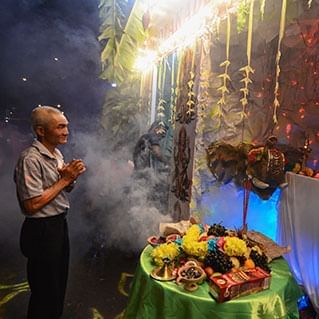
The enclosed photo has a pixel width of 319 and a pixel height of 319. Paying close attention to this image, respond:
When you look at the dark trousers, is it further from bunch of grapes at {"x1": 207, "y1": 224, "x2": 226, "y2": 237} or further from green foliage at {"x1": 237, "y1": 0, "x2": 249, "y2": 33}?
green foliage at {"x1": 237, "y1": 0, "x2": 249, "y2": 33}

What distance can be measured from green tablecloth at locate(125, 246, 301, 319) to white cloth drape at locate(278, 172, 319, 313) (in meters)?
0.61

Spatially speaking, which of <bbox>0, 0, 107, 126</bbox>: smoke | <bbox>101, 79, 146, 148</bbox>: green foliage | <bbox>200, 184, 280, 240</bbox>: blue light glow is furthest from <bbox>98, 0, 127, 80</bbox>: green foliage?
<bbox>0, 0, 107, 126</bbox>: smoke

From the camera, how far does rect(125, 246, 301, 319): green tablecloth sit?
1825 mm

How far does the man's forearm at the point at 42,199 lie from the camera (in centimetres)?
244

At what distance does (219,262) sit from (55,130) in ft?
6.15

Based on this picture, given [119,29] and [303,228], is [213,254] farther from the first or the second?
[119,29]

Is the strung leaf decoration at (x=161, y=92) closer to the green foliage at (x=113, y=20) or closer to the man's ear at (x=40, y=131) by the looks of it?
the green foliage at (x=113, y=20)

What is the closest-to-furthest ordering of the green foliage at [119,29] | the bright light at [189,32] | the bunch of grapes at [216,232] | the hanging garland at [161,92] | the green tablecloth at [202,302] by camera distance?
1. the green tablecloth at [202,302]
2. the bunch of grapes at [216,232]
3. the bright light at [189,32]
4. the green foliage at [119,29]
5. the hanging garland at [161,92]

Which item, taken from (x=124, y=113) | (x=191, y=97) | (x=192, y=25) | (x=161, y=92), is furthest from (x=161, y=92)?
(x=191, y=97)

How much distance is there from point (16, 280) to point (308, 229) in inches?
155

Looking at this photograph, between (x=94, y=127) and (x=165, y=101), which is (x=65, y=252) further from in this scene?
(x=94, y=127)

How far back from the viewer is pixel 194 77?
4.69m

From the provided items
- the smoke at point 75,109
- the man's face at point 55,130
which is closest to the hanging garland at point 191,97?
the smoke at point 75,109

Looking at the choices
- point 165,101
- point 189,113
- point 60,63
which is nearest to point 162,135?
point 165,101
